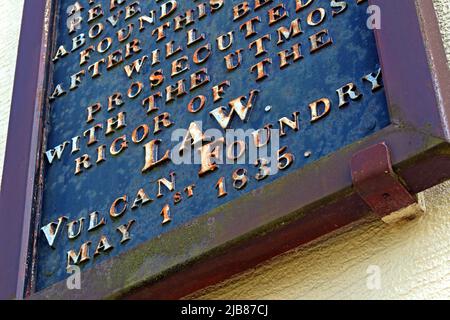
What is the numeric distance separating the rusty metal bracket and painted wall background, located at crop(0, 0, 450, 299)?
3.1 inches

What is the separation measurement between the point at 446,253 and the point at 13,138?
1.89m

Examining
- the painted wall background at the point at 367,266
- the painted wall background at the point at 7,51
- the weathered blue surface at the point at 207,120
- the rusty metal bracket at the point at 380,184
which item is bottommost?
the painted wall background at the point at 367,266

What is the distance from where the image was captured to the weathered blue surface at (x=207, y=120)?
3.50 meters

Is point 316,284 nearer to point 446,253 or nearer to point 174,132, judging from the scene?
point 446,253

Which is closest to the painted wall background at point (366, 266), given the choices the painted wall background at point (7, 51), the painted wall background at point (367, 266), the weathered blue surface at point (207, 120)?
the painted wall background at point (367, 266)

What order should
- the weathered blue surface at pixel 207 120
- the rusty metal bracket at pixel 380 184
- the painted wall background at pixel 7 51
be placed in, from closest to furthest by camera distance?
1. the rusty metal bracket at pixel 380 184
2. the weathered blue surface at pixel 207 120
3. the painted wall background at pixel 7 51

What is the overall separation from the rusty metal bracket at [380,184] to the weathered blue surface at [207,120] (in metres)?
0.18

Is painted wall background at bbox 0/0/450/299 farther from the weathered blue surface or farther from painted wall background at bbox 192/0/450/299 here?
the weathered blue surface

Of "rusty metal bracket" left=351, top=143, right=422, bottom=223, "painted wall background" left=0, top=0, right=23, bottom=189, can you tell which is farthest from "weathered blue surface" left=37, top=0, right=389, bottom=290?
"painted wall background" left=0, top=0, right=23, bottom=189

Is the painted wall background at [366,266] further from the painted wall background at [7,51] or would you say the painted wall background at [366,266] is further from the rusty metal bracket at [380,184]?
the painted wall background at [7,51]

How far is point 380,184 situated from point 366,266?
0.89ft

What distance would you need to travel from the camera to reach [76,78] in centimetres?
443

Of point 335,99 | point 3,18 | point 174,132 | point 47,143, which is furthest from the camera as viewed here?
point 3,18
